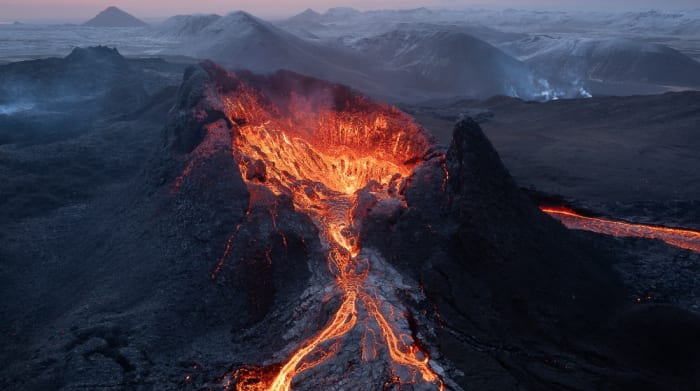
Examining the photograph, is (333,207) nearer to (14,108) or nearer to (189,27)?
(14,108)

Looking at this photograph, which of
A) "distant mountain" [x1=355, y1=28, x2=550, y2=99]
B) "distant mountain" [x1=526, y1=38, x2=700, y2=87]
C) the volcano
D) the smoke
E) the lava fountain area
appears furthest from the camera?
"distant mountain" [x1=526, y1=38, x2=700, y2=87]

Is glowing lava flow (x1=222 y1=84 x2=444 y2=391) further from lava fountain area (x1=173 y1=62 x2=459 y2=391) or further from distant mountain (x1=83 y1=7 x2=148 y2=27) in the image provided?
distant mountain (x1=83 y1=7 x2=148 y2=27)

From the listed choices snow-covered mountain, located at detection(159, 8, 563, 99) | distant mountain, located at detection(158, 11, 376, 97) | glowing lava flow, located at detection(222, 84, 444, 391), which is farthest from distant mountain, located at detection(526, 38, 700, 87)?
glowing lava flow, located at detection(222, 84, 444, 391)

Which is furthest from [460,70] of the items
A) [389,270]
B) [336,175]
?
[389,270]

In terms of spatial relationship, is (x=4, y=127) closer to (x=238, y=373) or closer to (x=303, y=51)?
(x=238, y=373)

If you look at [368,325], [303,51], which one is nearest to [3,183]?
[368,325]

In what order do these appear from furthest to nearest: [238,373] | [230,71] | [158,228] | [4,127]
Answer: [4,127] < [230,71] < [158,228] < [238,373]

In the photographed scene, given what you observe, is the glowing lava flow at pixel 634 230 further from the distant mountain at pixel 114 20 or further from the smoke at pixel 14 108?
the distant mountain at pixel 114 20
